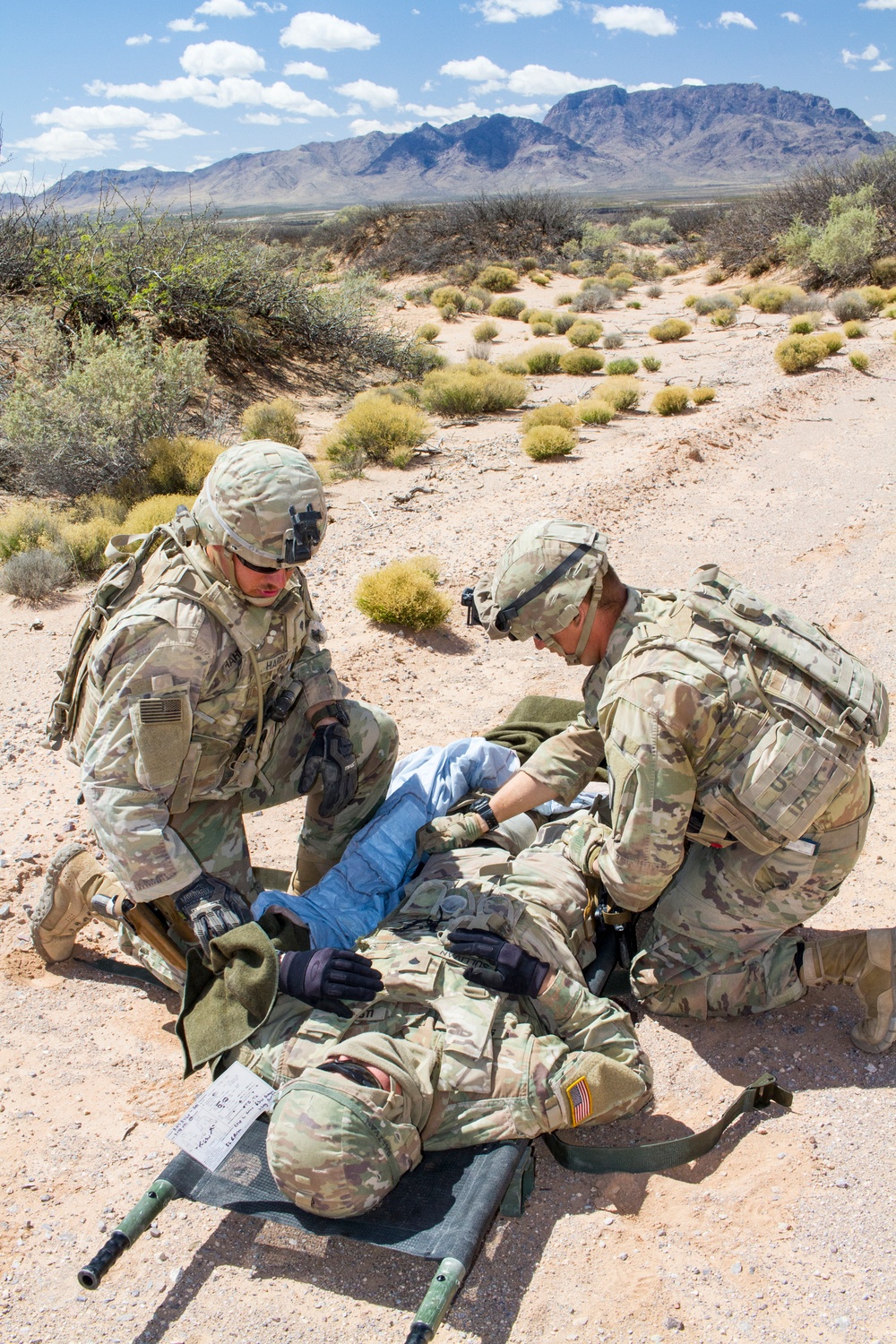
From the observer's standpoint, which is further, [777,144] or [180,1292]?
[777,144]

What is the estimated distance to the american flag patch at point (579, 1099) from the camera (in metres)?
2.38

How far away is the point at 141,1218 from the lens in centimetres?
220

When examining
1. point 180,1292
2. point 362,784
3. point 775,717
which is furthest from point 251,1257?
point 775,717

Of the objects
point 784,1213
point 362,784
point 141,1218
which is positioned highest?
point 362,784

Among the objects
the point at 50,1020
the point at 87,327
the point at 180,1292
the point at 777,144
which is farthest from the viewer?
the point at 777,144

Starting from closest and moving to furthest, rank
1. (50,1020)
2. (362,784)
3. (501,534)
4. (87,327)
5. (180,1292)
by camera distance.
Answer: (180,1292), (50,1020), (362,784), (501,534), (87,327)

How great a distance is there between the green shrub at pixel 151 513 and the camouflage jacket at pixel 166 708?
14.3ft

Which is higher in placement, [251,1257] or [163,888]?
[163,888]

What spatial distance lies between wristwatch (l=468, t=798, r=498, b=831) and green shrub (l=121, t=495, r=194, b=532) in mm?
4606

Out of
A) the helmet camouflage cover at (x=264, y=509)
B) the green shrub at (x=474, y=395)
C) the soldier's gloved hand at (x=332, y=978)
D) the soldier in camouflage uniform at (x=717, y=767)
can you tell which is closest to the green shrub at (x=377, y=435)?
the green shrub at (x=474, y=395)

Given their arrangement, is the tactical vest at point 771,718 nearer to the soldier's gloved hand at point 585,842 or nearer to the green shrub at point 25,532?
the soldier's gloved hand at point 585,842

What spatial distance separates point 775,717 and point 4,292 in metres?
11.5

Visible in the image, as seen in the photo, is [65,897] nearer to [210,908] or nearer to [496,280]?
[210,908]

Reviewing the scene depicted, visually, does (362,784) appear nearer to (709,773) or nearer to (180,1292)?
(709,773)
